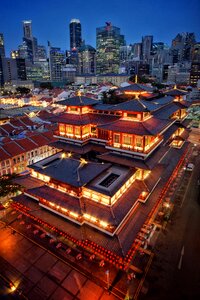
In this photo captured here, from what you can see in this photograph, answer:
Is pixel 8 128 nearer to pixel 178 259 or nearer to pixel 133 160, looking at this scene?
pixel 133 160

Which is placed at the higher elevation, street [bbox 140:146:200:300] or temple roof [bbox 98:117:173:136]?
temple roof [bbox 98:117:173:136]

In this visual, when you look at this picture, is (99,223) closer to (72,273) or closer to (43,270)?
(72,273)

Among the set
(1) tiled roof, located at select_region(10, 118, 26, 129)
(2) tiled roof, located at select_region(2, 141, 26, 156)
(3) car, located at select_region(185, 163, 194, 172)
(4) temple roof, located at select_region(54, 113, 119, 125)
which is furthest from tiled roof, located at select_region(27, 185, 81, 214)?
(1) tiled roof, located at select_region(10, 118, 26, 129)

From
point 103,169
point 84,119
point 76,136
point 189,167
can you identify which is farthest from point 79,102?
point 189,167

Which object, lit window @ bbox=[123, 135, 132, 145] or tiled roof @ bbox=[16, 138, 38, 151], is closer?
lit window @ bbox=[123, 135, 132, 145]

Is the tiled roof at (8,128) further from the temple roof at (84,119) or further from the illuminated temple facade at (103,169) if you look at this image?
the temple roof at (84,119)

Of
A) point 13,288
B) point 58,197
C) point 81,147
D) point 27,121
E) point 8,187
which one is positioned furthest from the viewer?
point 27,121

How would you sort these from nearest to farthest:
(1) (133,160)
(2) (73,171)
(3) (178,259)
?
(2) (73,171)
(3) (178,259)
(1) (133,160)

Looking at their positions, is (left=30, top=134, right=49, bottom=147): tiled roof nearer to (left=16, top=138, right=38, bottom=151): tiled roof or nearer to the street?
(left=16, top=138, right=38, bottom=151): tiled roof
